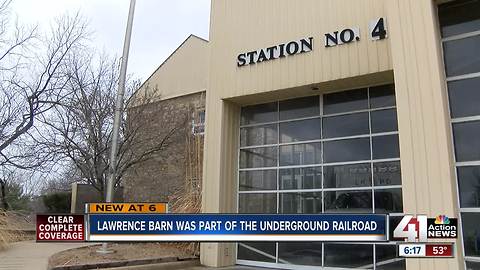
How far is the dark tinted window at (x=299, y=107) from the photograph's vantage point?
39.7ft

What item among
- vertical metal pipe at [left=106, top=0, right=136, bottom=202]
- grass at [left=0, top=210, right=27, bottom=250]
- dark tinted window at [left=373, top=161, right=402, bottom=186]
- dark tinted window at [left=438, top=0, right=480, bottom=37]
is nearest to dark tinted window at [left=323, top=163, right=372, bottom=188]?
dark tinted window at [left=373, top=161, right=402, bottom=186]

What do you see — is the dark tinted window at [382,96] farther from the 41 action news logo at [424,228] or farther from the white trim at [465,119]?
the 41 action news logo at [424,228]

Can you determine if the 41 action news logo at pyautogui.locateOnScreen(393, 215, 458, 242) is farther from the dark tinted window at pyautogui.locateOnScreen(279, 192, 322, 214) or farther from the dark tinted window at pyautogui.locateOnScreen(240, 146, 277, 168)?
the dark tinted window at pyautogui.locateOnScreen(240, 146, 277, 168)

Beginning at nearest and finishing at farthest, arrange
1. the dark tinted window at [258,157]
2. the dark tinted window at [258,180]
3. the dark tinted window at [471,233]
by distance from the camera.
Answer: the dark tinted window at [471,233] → the dark tinted window at [258,180] → the dark tinted window at [258,157]

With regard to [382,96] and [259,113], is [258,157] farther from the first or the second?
[382,96]

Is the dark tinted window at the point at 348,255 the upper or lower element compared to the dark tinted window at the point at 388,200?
lower

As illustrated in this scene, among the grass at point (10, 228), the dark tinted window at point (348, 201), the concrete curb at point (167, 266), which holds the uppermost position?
the dark tinted window at point (348, 201)

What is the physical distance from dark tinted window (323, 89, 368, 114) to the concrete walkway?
25.4 feet

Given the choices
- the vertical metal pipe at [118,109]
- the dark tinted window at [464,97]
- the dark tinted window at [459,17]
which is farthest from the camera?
the vertical metal pipe at [118,109]

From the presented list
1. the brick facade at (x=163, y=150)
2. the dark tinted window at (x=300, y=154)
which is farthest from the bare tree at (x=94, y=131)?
the dark tinted window at (x=300, y=154)

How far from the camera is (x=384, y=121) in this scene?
10.8 meters

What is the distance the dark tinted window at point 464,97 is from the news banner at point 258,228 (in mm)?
6071

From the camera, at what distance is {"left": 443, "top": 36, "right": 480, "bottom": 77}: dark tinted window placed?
8.78 meters

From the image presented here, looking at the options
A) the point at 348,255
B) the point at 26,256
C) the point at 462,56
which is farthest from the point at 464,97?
the point at 26,256
